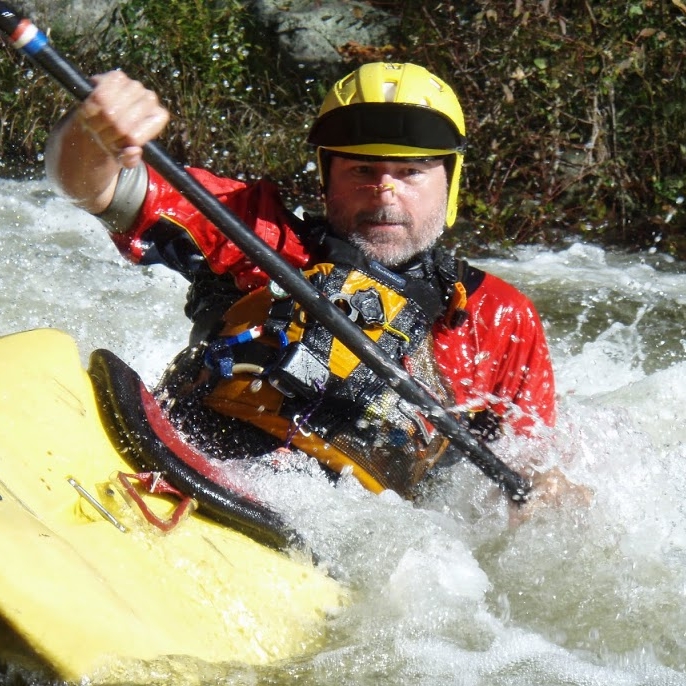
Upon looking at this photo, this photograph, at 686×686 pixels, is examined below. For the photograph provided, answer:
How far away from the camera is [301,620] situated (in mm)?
2162

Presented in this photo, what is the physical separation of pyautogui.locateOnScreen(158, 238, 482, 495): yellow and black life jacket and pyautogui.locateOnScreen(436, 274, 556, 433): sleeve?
84 millimetres

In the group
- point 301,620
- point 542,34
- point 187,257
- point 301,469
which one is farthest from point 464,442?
point 542,34

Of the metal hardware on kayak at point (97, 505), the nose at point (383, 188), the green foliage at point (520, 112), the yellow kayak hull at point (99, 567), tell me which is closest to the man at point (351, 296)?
the nose at point (383, 188)

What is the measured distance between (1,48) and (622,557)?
4868 mm

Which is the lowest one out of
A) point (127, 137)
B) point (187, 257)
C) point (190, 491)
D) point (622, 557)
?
point (622, 557)

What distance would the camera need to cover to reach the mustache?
8.89ft

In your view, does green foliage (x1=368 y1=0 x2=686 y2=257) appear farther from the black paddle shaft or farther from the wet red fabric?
the black paddle shaft

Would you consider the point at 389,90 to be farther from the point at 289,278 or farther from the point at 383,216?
the point at 289,278

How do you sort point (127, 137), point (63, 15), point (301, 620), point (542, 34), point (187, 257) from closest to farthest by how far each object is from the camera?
point (127, 137)
point (301, 620)
point (187, 257)
point (542, 34)
point (63, 15)

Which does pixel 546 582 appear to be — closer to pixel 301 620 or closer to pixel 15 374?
pixel 301 620

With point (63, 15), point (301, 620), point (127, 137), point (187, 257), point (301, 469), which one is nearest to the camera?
point (127, 137)

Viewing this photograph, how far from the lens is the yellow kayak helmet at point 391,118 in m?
2.68

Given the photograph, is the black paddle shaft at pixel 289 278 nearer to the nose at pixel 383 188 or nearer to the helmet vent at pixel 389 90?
the nose at pixel 383 188

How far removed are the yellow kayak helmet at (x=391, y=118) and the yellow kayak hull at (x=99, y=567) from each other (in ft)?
2.92
